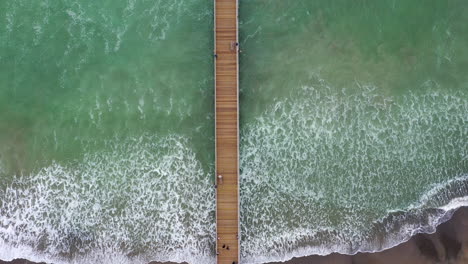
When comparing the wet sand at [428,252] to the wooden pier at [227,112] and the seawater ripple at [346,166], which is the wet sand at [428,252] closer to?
the seawater ripple at [346,166]

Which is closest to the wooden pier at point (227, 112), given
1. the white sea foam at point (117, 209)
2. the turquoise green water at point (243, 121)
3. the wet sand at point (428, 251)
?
the turquoise green water at point (243, 121)

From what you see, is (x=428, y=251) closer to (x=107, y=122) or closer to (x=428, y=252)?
(x=428, y=252)

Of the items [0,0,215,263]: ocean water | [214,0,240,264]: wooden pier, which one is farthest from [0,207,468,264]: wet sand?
[214,0,240,264]: wooden pier

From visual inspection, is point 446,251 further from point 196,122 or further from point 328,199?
point 196,122

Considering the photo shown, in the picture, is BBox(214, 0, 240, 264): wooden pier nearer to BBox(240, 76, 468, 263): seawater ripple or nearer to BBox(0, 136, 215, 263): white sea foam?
BBox(240, 76, 468, 263): seawater ripple

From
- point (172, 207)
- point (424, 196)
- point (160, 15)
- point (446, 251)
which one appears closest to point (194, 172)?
Result: point (172, 207)

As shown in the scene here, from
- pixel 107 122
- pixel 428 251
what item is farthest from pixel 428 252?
pixel 107 122
